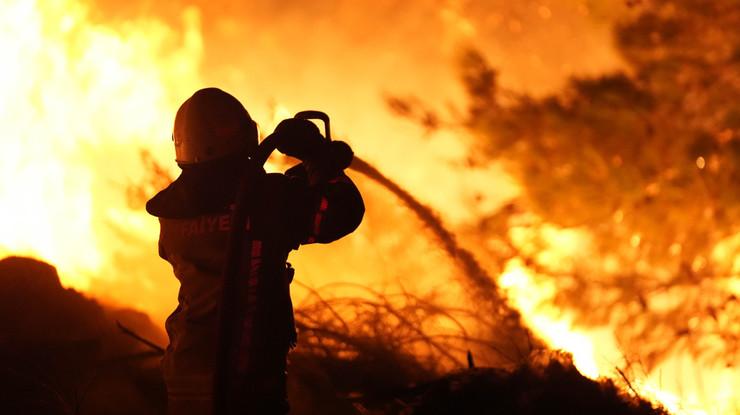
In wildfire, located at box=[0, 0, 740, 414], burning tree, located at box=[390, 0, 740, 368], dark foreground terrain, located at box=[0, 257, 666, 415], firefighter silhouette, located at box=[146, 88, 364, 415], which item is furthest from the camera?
wildfire, located at box=[0, 0, 740, 414]

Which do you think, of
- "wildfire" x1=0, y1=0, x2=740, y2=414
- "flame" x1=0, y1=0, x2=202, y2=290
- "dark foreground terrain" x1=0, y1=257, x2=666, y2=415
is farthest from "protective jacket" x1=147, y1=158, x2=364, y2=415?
"flame" x1=0, y1=0, x2=202, y2=290

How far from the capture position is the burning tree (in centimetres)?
530

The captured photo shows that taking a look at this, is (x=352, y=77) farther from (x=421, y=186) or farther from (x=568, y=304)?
(x=568, y=304)

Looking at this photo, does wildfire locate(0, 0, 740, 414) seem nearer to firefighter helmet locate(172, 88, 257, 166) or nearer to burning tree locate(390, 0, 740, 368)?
burning tree locate(390, 0, 740, 368)

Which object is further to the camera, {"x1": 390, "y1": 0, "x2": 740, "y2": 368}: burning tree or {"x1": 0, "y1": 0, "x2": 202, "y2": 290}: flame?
{"x1": 0, "y1": 0, "x2": 202, "y2": 290}: flame

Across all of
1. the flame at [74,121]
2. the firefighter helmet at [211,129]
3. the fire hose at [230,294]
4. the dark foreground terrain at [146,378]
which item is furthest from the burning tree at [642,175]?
the fire hose at [230,294]

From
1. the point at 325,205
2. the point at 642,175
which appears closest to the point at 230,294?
the point at 325,205

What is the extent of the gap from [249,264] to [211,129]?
598mm

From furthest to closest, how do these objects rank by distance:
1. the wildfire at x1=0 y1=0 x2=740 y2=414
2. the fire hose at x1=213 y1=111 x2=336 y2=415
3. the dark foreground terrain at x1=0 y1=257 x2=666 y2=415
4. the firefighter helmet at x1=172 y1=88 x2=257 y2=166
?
the wildfire at x1=0 y1=0 x2=740 y2=414, the dark foreground terrain at x1=0 y1=257 x2=666 y2=415, the firefighter helmet at x1=172 y1=88 x2=257 y2=166, the fire hose at x1=213 y1=111 x2=336 y2=415

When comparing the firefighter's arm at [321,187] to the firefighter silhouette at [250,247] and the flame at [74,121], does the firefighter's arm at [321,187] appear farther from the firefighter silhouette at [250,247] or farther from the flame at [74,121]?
the flame at [74,121]

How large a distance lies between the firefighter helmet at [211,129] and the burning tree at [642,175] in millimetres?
3336

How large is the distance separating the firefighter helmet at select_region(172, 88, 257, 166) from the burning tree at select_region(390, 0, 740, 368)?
3.34 m

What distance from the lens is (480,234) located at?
6.00 metres

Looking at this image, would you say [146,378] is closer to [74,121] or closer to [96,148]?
[96,148]
